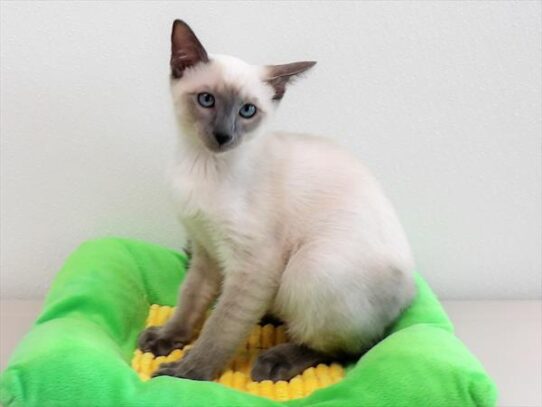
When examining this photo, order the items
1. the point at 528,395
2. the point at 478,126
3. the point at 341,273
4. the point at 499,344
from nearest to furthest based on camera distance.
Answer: the point at 341,273 → the point at 528,395 → the point at 499,344 → the point at 478,126

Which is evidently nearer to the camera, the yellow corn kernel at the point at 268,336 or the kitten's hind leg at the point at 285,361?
the kitten's hind leg at the point at 285,361

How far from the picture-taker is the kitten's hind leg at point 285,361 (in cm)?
125

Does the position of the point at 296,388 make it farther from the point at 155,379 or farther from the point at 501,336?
the point at 501,336

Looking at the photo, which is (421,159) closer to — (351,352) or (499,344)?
(499,344)

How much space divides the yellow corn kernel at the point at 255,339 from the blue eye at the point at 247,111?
18.5 inches

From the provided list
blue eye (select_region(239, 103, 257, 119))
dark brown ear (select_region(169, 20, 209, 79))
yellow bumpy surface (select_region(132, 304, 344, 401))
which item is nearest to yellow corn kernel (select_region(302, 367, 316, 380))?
yellow bumpy surface (select_region(132, 304, 344, 401))

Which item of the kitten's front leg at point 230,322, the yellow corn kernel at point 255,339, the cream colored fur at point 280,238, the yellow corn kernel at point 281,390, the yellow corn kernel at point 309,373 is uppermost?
the cream colored fur at point 280,238

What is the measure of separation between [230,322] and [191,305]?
7.7 inches

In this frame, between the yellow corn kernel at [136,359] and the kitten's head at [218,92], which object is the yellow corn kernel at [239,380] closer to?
the yellow corn kernel at [136,359]

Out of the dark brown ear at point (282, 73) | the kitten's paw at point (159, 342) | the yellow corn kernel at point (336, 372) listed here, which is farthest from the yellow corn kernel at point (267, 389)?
the dark brown ear at point (282, 73)

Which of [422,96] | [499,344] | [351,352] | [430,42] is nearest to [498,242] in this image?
[499,344]

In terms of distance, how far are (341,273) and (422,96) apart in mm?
641

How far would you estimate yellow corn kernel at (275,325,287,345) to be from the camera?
4.68ft

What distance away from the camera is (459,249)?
176cm
